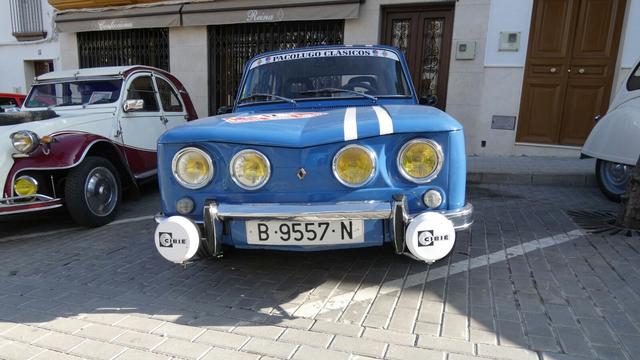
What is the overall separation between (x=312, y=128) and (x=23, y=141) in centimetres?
283

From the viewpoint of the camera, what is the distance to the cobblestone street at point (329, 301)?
216cm

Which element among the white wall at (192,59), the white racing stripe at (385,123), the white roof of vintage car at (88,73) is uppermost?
the white wall at (192,59)

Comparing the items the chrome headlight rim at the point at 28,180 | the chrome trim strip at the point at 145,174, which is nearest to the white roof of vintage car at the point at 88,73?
the chrome trim strip at the point at 145,174

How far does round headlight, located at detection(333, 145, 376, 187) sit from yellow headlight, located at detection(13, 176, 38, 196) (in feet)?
9.80

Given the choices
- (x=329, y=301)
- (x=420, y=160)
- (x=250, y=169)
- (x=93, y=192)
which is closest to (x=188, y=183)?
(x=250, y=169)

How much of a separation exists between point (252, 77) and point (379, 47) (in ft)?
3.92

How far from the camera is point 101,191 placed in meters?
4.30

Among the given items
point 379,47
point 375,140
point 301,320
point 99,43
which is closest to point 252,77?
point 379,47

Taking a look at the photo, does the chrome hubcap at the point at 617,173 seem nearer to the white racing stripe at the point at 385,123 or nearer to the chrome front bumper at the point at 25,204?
the white racing stripe at the point at 385,123

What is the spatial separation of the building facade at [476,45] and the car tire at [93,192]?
18.1 ft

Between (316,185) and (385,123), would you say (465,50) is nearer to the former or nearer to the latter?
(385,123)

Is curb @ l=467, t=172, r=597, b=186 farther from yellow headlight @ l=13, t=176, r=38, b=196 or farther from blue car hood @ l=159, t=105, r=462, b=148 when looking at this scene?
yellow headlight @ l=13, t=176, r=38, b=196

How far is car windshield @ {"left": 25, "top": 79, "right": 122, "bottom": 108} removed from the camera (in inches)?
198

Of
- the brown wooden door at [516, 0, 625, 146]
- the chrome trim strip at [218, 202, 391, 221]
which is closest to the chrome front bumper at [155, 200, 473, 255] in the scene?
the chrome trim strip at [218, 202, 391, 221]
